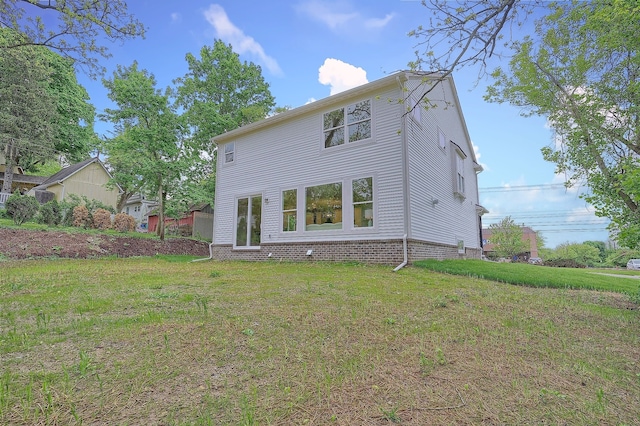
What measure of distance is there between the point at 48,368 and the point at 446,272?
7.60m

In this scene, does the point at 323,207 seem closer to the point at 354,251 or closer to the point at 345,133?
the point at 354,251

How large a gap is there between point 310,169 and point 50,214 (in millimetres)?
12915

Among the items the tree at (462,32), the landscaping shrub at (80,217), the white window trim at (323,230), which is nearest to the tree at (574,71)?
the tree at (462,32)

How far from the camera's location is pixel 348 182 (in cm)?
975

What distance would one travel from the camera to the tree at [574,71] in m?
3.57

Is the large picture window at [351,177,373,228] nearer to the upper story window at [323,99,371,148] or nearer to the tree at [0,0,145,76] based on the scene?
the upper story window at [323,99,371,148]

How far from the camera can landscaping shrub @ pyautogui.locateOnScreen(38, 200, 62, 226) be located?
14.6 meters

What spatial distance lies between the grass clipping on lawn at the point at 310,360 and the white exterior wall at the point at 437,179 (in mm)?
4971

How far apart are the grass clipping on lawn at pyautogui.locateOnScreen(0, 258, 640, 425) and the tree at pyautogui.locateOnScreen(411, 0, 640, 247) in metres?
2.52

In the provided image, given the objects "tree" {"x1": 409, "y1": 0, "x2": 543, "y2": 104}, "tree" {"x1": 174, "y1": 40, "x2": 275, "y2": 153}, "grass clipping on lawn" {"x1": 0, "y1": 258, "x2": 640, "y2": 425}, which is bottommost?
"grass clipping on lawn" {"x1": 0, "y1": 258, "x2": 640, "y2": 425}

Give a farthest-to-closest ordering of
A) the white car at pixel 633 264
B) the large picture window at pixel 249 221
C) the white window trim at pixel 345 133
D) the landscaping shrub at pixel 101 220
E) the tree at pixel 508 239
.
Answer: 1. the white car at pixel 633 264
2. the tree at pixel 508 239
3. the landscaping shrub at pixel 101 220
4. the large picture window at pixel 249 221
5. the white window trim at pixel 345 133

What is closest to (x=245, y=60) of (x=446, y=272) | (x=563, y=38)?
(x=563, y=38)

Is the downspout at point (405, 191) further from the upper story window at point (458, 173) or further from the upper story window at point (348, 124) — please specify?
the upper story window at point (458, 173)

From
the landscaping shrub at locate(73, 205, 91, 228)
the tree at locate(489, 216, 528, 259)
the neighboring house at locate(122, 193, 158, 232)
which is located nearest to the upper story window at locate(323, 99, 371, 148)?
the landscaping shrub at locate(73, 205, 91, 228)
